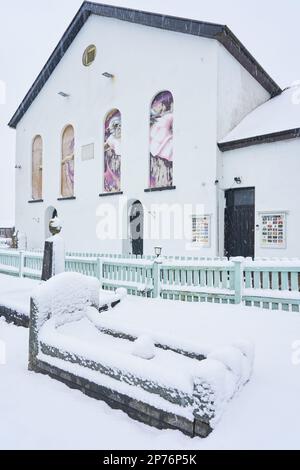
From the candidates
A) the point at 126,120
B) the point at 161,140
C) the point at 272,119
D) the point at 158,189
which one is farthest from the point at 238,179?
the point at 126,120

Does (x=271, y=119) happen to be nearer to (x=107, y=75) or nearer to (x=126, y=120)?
(x=126, y=120)

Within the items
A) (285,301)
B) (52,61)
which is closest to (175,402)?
(285,301)

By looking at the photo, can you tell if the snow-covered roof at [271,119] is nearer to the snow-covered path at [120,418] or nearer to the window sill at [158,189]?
the window sill at [158,189]

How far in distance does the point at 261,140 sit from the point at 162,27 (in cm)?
608

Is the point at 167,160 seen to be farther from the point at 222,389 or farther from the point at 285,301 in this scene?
the point at 222,389

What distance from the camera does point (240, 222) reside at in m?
11.1

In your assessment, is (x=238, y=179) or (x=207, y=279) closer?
(x=207, y=279)

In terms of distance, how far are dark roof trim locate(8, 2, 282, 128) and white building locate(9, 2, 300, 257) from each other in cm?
5

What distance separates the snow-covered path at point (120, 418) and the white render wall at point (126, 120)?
7875 millimetres

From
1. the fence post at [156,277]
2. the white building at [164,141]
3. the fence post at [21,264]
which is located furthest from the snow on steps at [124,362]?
the white building at [164,141]

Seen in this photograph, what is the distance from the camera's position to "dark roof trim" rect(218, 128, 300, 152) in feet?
31.4

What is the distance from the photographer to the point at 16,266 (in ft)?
37.9

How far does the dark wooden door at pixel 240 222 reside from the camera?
10.9m

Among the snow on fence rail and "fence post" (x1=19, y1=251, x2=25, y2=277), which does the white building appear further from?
"fence post" (x1=19, y1=251, x2=25, y2=277)
